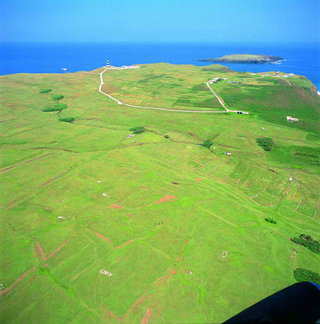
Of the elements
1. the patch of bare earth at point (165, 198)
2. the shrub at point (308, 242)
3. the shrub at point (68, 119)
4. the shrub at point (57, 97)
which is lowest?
the shrub at point (68, 119)

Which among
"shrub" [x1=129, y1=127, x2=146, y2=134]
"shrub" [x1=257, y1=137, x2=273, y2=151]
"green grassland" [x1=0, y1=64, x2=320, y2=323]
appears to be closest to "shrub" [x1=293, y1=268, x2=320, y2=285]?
"green grassland" [x1=0, y1=64, x2=320, y2=323]

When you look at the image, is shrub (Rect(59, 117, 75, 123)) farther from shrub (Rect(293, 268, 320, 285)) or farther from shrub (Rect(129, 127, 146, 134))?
shrub (Rect(293, 268, 320, 285))

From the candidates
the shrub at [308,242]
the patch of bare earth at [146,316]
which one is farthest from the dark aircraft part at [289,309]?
the shrub at [308,242]

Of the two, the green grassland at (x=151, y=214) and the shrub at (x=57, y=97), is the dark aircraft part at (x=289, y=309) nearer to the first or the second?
the green grassland at (x=151, y=214)

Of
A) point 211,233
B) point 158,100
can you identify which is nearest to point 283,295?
point 211,233

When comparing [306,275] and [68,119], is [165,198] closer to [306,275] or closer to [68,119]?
[306,275]

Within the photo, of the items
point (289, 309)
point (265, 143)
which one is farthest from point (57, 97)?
point (289, 309)

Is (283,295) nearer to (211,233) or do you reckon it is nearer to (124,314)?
(124,314)
